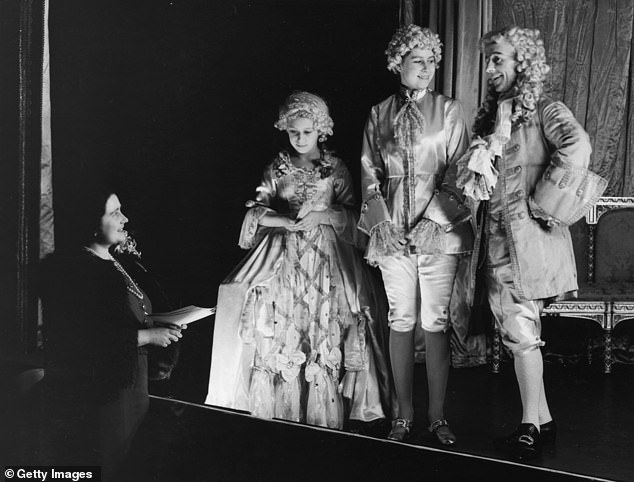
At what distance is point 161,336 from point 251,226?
0.63 m

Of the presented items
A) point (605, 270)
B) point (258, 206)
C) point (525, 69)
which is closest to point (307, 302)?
point (258, 206)

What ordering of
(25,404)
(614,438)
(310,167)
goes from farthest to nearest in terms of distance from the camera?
(25,404) → (310,167) → (614,438)

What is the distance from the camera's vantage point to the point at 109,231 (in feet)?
10.8

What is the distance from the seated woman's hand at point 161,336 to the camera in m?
3.28

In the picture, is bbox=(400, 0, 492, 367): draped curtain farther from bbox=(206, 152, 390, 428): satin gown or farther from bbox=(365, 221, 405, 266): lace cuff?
bbox=(365, 221, 405, 266): lace cuff

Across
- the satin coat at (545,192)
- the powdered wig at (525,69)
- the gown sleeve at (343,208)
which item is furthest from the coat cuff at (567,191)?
the gown sleeve at (343,208)

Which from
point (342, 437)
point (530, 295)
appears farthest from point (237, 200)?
point (530, 295)

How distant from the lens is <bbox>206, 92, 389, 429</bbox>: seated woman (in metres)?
3.05

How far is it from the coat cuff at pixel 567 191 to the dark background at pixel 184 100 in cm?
104

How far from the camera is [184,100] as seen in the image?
131 inches

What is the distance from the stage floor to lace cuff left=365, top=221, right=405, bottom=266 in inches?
27.4

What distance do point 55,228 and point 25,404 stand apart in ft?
2.50

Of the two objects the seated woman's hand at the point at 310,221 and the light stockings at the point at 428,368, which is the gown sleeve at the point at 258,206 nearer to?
the seated woman's hand at the point at 310,221

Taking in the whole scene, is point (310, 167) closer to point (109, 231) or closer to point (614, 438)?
point (109, 231)
